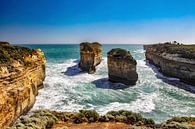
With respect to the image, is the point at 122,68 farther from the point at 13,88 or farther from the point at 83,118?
the point at 83,118

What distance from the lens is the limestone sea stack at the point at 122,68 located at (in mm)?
41094

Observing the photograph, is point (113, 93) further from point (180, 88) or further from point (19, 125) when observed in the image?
point (19, 125)

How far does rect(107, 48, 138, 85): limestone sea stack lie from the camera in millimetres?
41094

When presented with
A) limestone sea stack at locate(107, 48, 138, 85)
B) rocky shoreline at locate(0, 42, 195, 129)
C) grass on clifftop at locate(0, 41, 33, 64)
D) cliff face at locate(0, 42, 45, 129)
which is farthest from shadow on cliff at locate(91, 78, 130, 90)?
cliff face at locate(0, 42, 45, 129)

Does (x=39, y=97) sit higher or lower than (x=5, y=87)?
lower

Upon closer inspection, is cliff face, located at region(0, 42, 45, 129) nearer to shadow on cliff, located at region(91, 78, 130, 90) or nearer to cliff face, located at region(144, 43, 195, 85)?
shadow on cliff, located at region(91, 78, 130, 90)

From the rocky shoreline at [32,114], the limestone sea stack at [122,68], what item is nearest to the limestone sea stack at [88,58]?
the limestone sea stack at [122,68]

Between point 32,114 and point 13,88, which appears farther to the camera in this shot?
point 13,88

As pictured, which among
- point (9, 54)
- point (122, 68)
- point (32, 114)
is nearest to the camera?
point (32, 114)

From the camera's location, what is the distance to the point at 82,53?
55.4 meters

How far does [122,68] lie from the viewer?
4150cm

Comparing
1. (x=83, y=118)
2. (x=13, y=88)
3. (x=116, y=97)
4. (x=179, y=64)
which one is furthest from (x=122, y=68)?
(x=83, y=118)

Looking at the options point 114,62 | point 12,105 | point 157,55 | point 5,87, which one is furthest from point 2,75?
point 157,55

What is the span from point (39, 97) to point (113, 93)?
9.88 meters
